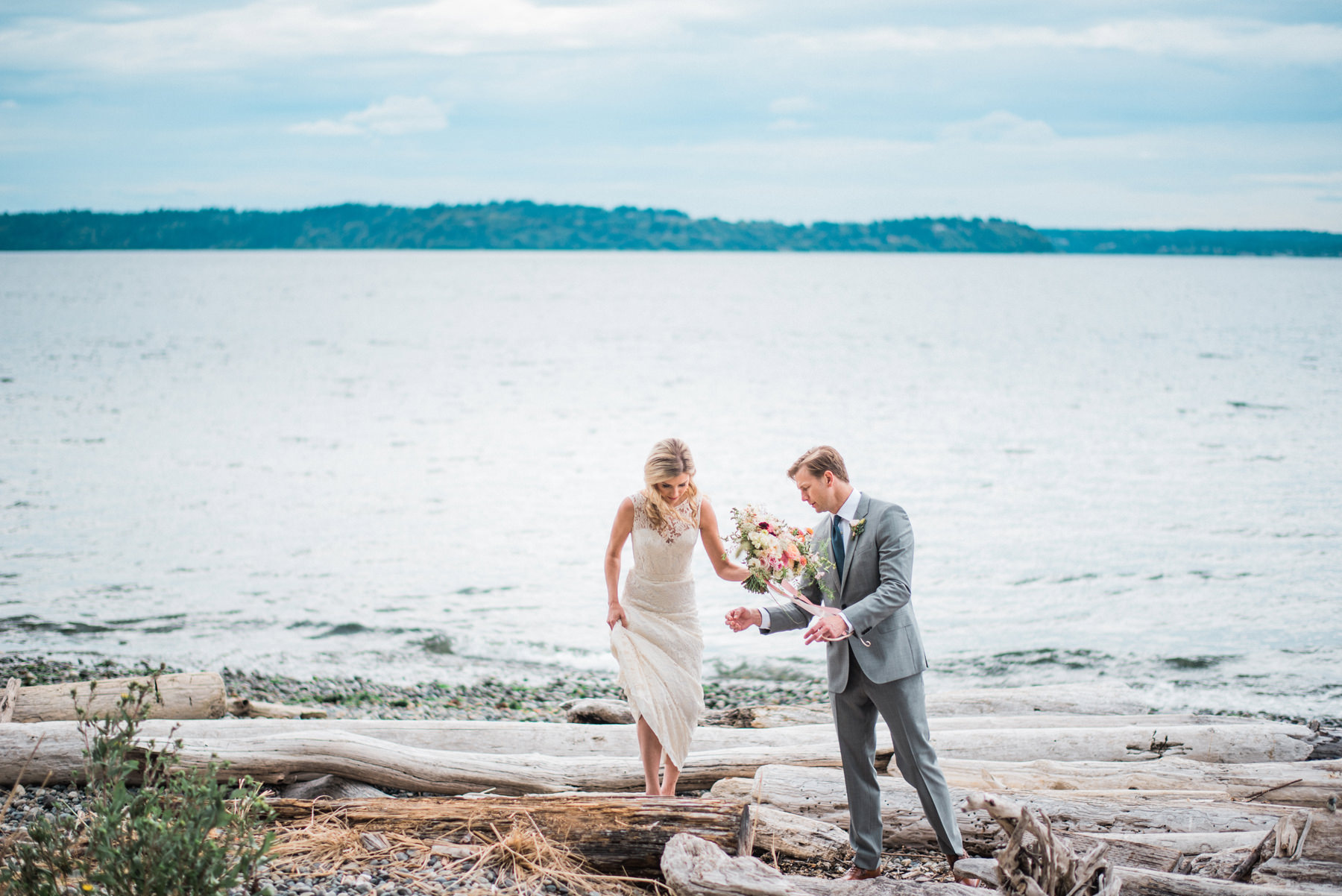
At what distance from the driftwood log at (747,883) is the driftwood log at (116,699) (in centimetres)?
506

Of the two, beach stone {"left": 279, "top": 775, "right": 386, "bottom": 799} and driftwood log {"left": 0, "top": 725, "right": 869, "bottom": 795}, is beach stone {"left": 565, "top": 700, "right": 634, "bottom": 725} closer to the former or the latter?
driftwood log {"left": 0, "top": 725, "right": 869, "bottom": 795}

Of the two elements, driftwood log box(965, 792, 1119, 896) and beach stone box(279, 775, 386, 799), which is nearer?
driftwood log box(965, 792, 1119, 896)

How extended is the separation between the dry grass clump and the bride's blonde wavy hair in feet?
6.46

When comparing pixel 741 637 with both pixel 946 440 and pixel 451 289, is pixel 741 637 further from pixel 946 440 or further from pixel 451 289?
pixel 451 289

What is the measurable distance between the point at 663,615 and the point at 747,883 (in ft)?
6.99

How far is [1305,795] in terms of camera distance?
6.31 m

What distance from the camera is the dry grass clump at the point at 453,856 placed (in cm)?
527

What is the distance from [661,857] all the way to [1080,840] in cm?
232

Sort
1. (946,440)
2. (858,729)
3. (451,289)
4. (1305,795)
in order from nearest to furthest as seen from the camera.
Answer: (858,729) → (1305,795) → (946,440) → (451,289)

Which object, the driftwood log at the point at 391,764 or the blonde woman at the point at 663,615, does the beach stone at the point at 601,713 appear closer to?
the driftwood log at the point at 391,764

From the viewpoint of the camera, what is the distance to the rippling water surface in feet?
46.5

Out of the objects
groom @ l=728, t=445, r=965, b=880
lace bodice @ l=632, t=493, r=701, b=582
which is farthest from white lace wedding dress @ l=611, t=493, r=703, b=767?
groom @ l=728, t=445, r=965, b=880

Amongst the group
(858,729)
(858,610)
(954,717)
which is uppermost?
(858,610)

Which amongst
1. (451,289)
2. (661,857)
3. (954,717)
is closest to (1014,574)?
(954,717)
